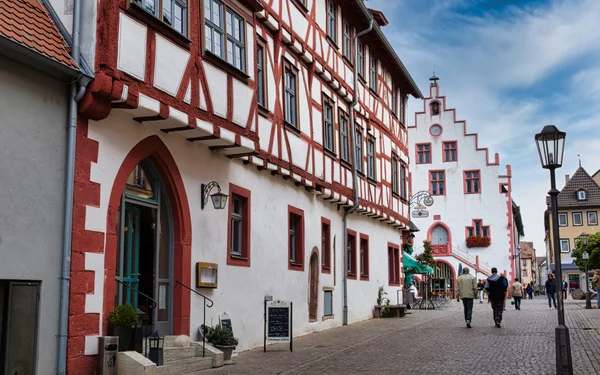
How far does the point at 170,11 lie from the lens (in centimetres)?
1209

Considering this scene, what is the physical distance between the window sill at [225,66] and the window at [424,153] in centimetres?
5053

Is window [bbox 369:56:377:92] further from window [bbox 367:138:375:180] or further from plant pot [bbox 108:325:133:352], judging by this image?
plant pot [bbox 108:325:133:352]

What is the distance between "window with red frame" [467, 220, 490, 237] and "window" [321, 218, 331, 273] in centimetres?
4112

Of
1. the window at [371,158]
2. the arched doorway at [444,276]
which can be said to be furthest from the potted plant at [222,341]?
the arched doorway at [444,276]

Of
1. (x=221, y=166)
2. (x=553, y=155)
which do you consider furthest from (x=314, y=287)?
(x=553, y=155)

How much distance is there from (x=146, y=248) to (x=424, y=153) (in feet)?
173

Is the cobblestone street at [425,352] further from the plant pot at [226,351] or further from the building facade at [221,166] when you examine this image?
the building facade at [221,166]

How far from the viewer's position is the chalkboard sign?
1525 centimetres

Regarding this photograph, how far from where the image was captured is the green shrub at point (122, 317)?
35.3 feet

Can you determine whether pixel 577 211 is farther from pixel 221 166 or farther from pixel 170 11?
pixel 170 11

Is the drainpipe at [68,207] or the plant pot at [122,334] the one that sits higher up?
the drainpipe at [68,207]

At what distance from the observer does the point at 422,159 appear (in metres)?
63.8

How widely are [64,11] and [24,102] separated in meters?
1.74

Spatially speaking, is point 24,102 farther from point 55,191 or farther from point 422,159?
point 422,159
